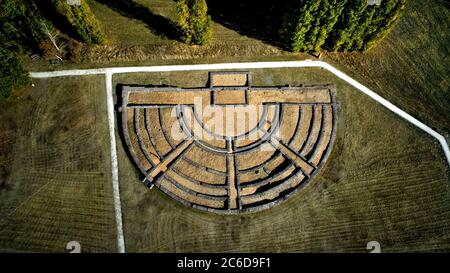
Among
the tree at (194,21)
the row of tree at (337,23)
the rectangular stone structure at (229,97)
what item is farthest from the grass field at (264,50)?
the rectangular stone structure at (229,97)

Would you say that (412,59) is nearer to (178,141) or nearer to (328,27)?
(328,27)

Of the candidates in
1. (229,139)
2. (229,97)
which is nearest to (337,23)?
(229,97)

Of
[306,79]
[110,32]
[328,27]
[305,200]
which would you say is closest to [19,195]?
[110,32]

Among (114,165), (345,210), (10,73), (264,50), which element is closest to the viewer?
(10,73)

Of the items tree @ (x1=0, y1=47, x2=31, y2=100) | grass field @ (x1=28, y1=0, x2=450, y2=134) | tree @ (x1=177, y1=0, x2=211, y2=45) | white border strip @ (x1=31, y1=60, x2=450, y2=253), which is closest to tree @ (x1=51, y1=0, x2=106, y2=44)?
grass field @ (x1=28, y1=0, x2=450, y2=134)

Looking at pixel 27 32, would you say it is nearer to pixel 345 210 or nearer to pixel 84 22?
pixel 84 22

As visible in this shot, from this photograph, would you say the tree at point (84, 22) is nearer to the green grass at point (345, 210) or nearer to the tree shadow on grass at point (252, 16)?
the green grass at point (345, 210)
